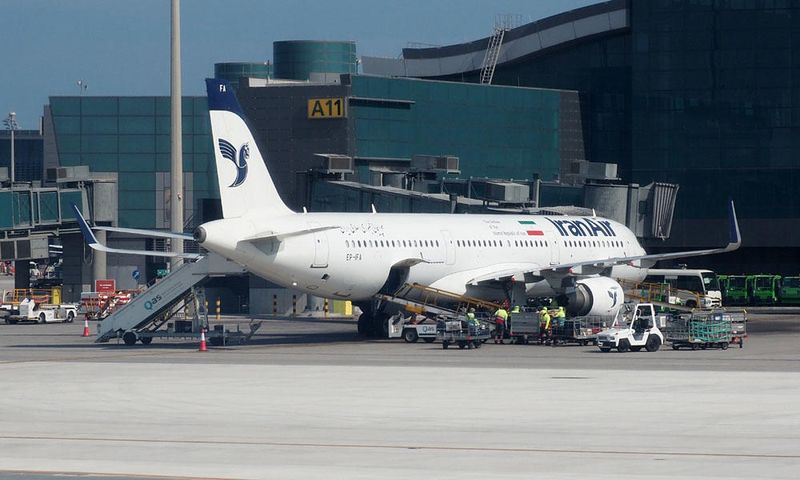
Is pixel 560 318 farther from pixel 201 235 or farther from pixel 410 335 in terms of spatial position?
pixel 201 235

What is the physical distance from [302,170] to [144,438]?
6367cm

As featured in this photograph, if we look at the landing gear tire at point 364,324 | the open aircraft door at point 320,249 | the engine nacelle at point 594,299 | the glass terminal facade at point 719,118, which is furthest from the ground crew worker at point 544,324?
the glass terminal facade at point 719,118

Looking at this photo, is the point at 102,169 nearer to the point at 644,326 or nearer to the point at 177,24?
the point at 177,24

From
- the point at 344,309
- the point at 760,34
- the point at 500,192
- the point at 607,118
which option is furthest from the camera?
the point at 607,118

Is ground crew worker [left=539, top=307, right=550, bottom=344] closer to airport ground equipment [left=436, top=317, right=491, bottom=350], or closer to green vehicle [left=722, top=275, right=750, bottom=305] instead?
airport ground equipment [left=436, top=317, right=491, bottom=350]

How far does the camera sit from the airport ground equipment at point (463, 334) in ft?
159

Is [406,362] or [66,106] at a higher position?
[66,106]

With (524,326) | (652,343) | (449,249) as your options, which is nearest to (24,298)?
(449,249)

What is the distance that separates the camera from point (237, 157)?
47.2 m

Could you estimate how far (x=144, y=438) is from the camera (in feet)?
77.5

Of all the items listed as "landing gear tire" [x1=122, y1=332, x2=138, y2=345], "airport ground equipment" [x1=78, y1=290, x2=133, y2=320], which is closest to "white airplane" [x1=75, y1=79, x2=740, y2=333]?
"landing gear tire" [x1=122, y1=332, x2=138, y2=345]

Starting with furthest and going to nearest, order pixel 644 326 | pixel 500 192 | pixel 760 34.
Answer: pixel 760 34 < pixel 500 192 < pixel 644 326

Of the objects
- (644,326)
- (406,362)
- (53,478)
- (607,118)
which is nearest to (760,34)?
(607,118)

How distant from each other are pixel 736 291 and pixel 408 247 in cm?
4329
